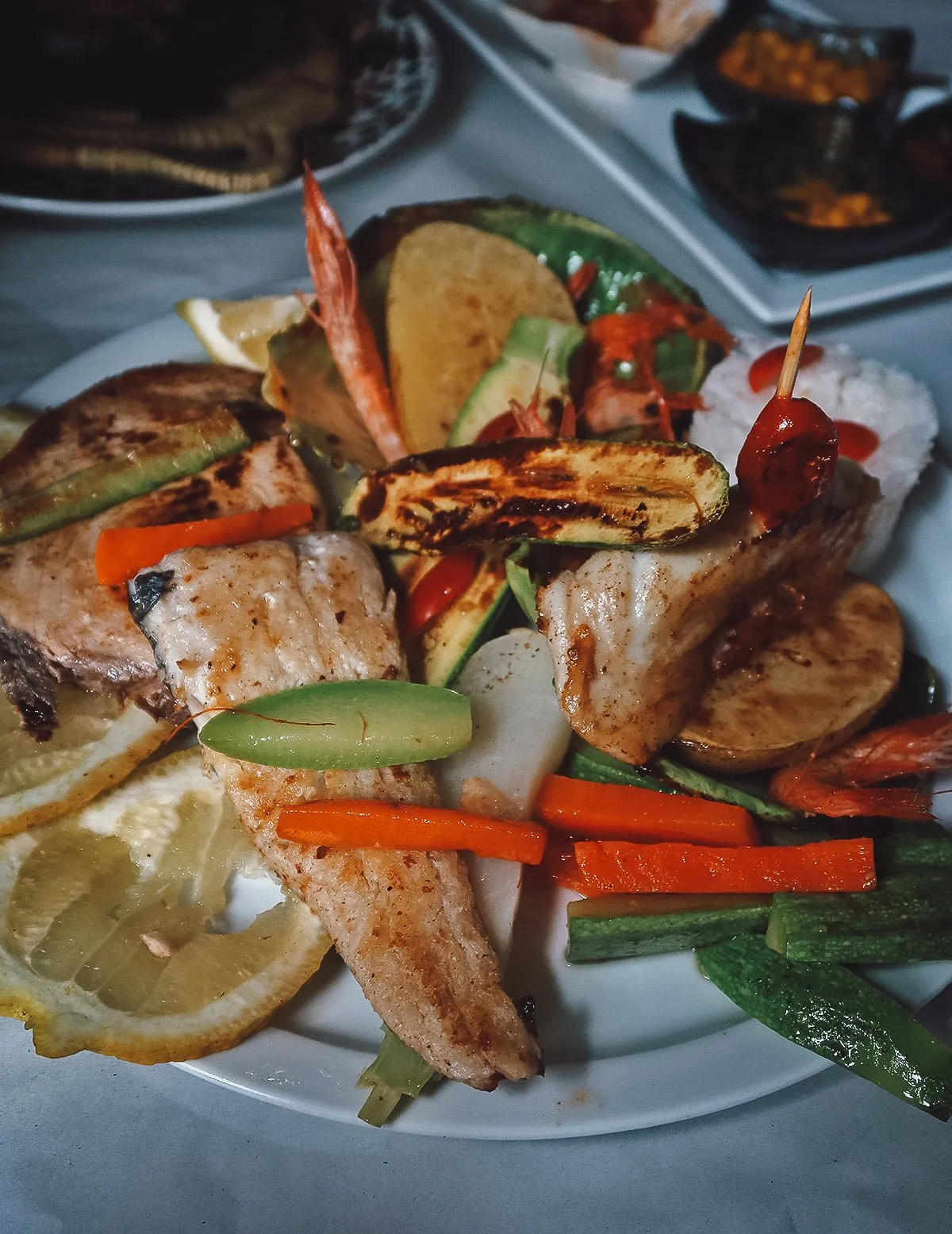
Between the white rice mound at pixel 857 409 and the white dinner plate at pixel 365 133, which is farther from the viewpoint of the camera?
the white dinner plate at pixel 365 133

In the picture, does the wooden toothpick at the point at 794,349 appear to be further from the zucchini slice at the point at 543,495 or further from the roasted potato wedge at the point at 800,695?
the roasted potato wedge at the point at 800,695

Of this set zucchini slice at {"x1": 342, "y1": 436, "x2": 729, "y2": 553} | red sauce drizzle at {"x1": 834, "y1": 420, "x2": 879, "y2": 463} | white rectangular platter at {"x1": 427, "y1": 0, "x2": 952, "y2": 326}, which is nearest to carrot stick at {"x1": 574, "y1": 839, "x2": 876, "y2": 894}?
zucchini slice at {"x1": 342, "y1": 436, "x2": 729, "y2": 553}

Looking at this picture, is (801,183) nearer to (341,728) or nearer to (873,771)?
(873,771)

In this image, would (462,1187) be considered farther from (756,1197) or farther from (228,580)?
(228,580)

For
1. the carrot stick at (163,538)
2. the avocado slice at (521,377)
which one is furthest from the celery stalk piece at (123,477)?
the avocado slice at (521,377)

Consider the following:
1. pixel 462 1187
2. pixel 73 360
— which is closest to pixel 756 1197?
pixel 462 1187
